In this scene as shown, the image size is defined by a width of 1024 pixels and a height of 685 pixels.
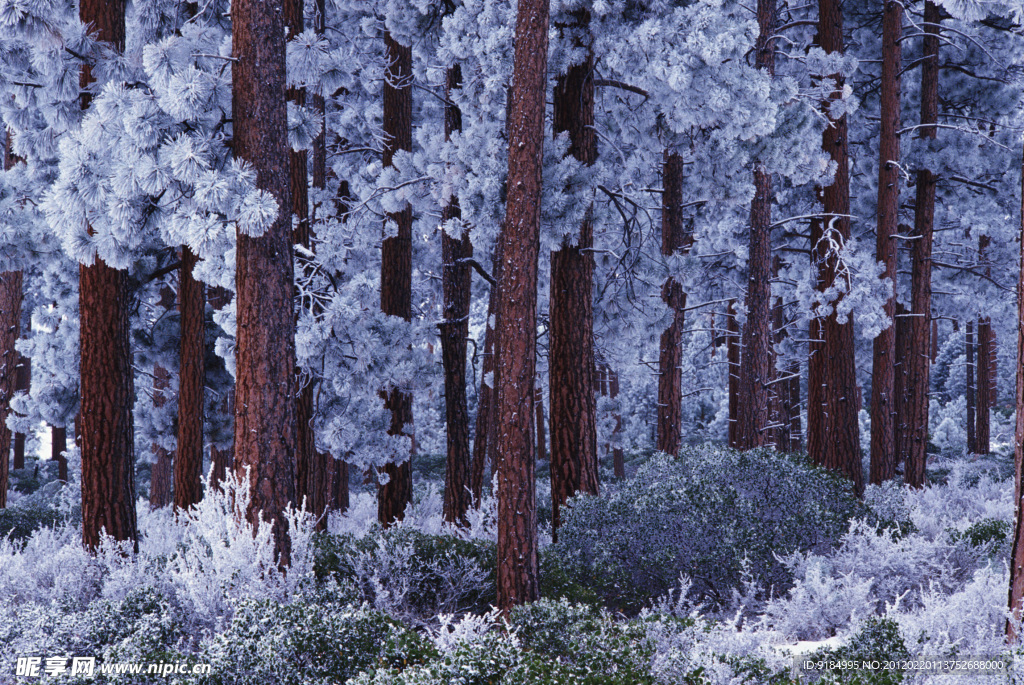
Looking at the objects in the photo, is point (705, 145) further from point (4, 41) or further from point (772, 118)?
point (4, 41)

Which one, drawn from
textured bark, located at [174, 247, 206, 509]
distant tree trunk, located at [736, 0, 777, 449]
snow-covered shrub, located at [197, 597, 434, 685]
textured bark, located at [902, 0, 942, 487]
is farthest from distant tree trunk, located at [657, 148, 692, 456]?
snow-covered shrub, located at [197, 597, 434, 685]

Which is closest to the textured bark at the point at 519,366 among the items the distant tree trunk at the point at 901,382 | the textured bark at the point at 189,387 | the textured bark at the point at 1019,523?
the textured bark at the point at 1019,523

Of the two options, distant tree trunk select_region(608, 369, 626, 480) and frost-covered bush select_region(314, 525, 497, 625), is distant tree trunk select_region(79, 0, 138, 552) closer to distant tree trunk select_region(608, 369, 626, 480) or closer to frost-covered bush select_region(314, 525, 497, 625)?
frost-covered bush select_region(314, 525, 497, 625)

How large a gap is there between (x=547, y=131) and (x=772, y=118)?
9.14 ft

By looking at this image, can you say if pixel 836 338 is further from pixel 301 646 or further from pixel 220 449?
pixel 220 449

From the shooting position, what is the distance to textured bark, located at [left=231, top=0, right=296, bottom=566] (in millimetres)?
6359

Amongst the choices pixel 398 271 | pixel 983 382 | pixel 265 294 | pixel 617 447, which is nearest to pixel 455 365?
pixel 398 271

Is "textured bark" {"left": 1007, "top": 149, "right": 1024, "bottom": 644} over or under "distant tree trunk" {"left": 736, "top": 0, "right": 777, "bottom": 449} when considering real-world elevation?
under

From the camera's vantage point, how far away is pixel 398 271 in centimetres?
1115

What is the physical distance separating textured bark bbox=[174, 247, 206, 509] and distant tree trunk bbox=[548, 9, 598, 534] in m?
4.49

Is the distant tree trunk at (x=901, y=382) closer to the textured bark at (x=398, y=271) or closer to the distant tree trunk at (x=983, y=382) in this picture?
the distant tree trunk at (x=983, y=382)

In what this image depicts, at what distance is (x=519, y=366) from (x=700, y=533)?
2.62 m

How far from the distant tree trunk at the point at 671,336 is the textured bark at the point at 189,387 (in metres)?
7.40

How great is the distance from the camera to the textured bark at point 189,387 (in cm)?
962
